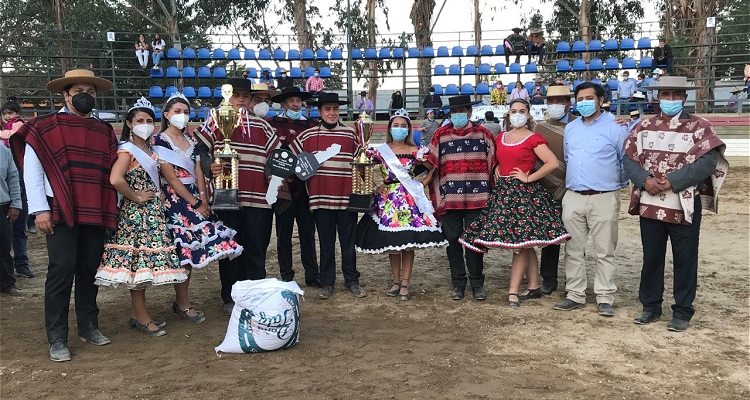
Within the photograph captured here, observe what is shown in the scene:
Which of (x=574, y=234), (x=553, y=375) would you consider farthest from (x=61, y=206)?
(x=574, y=234)

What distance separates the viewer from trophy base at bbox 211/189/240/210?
5453 mm

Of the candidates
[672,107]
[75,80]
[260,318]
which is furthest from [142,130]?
[672,107]

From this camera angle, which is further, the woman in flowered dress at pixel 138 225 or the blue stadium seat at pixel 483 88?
the blue stadium seat at pixel 483 88

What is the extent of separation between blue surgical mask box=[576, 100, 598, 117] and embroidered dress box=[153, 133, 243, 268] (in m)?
3.39

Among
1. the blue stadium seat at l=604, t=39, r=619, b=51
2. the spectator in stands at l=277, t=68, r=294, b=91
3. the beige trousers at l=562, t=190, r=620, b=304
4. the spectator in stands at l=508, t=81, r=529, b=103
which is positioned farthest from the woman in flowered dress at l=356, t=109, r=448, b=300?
the blue stadium seat at l=604, t=39, r=619, b=51

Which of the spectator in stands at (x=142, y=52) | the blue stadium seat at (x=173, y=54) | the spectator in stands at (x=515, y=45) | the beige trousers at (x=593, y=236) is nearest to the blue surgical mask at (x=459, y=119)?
A: the beige trousers at (x=593, y=236)

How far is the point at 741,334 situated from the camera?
17.6 feet

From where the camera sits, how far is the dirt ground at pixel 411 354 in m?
4.23

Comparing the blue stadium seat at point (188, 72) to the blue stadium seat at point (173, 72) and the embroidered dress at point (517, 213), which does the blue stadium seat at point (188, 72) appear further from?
the embroidered dress at point (517, 213)

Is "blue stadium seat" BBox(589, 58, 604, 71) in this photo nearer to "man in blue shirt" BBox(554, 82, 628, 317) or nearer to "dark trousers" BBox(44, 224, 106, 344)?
"man in blue shirt" BBox(554, 82, 628, 317)

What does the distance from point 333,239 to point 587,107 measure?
111 inches

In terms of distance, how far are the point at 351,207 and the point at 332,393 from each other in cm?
246

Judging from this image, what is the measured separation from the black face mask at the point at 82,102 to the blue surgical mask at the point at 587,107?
4198 millimetres

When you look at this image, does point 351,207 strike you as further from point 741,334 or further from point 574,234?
point 741,334
